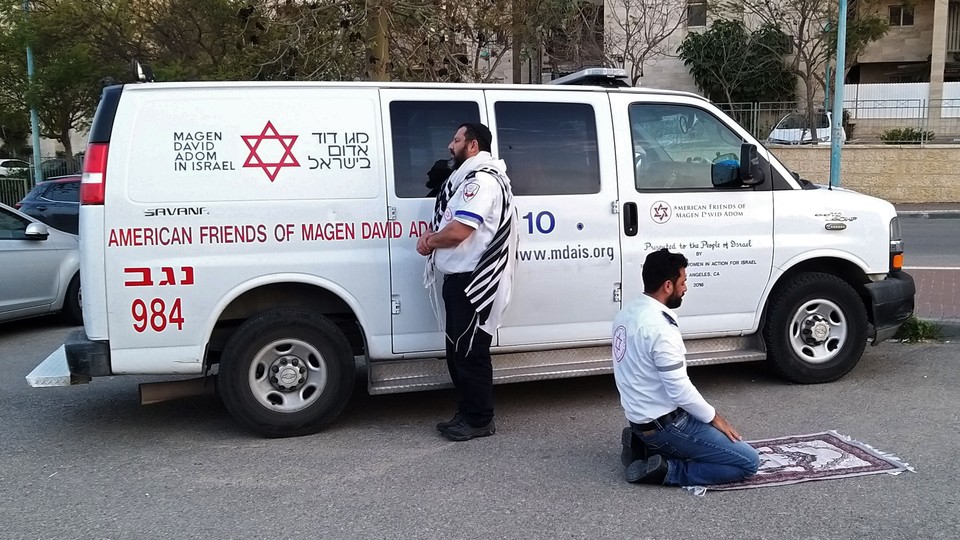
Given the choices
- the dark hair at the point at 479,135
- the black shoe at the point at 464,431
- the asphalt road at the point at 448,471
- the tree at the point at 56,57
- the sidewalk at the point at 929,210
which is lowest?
the asphalt road at the point at 448,471

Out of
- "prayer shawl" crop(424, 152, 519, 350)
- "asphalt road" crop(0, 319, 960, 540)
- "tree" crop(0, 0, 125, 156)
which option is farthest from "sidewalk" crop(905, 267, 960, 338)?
"tree" crop(0, 0, 125, 156)

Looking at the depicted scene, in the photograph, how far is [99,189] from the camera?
497cm

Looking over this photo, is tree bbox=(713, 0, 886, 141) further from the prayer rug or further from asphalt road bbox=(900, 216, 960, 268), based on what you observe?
the prayer rug

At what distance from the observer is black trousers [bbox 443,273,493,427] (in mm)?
5137

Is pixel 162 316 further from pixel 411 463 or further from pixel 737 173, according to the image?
pixel 737 173

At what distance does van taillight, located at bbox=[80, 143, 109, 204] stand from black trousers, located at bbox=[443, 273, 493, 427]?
2106mm

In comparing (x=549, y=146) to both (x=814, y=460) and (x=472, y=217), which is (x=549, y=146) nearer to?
(x=472, y=217)

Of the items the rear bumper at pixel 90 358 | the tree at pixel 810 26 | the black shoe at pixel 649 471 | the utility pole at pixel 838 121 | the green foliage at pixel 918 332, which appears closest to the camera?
the black shoe at pixel 649 471

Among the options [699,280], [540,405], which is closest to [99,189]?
[540,405]

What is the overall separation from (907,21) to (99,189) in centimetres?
3471

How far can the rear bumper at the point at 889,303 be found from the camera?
6191 mm

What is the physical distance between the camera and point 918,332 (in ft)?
24.9

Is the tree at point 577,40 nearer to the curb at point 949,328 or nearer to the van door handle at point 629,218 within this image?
the curb at point 949,328

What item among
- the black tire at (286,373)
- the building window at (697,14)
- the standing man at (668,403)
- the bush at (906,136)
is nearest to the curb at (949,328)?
the standing man at (668,403)
